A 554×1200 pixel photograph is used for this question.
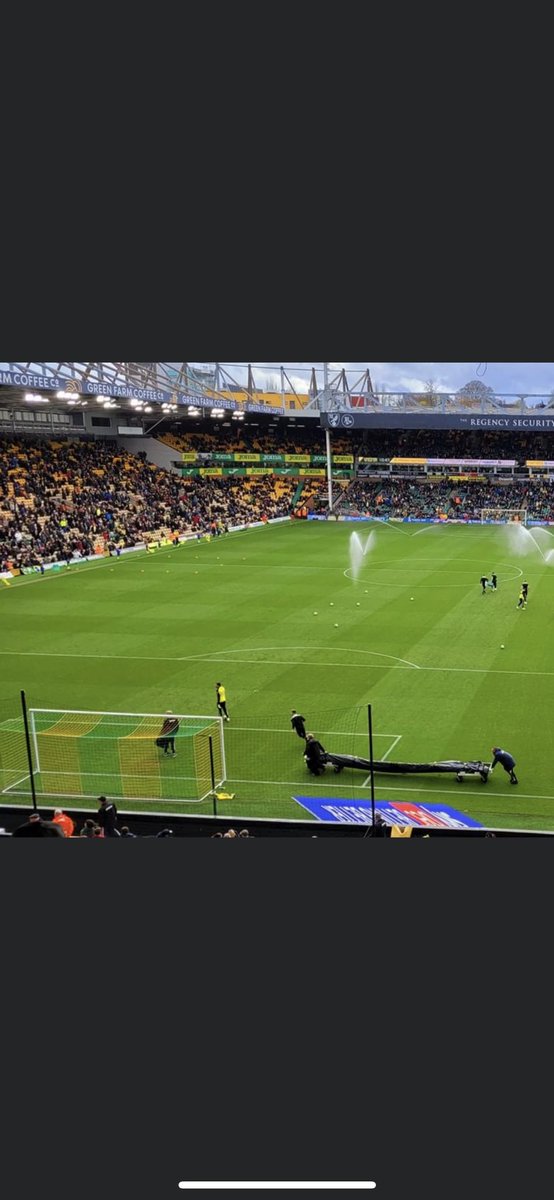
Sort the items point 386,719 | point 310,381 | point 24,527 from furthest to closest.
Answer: point 310,381, point 24,527, point 386,719

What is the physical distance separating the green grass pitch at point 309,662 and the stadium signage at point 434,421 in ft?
101

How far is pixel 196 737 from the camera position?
61.5 ft

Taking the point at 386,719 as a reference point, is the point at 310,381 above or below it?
above

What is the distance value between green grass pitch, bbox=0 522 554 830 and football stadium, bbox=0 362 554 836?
109 mm

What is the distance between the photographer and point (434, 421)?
77938mm

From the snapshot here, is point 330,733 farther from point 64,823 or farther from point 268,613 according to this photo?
point 268,613

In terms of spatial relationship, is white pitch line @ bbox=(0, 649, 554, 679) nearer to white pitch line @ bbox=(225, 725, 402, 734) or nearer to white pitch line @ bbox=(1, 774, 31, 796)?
white pitch line @ bbox=(225, 725, 402, 734)

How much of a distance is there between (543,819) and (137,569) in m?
33.5

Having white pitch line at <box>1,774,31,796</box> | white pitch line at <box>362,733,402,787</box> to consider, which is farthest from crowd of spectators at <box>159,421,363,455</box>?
white pitch line at <box>1,774,31,796</box>

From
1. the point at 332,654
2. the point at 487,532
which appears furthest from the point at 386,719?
the point at 487,532

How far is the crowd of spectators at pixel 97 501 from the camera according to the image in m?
49.5

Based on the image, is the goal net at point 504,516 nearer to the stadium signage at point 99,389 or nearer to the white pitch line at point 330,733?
the stadium signage at point 99,389

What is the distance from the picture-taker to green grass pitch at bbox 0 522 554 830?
1694 cm

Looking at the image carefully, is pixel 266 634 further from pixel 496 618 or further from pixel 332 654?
pixel 496 618
